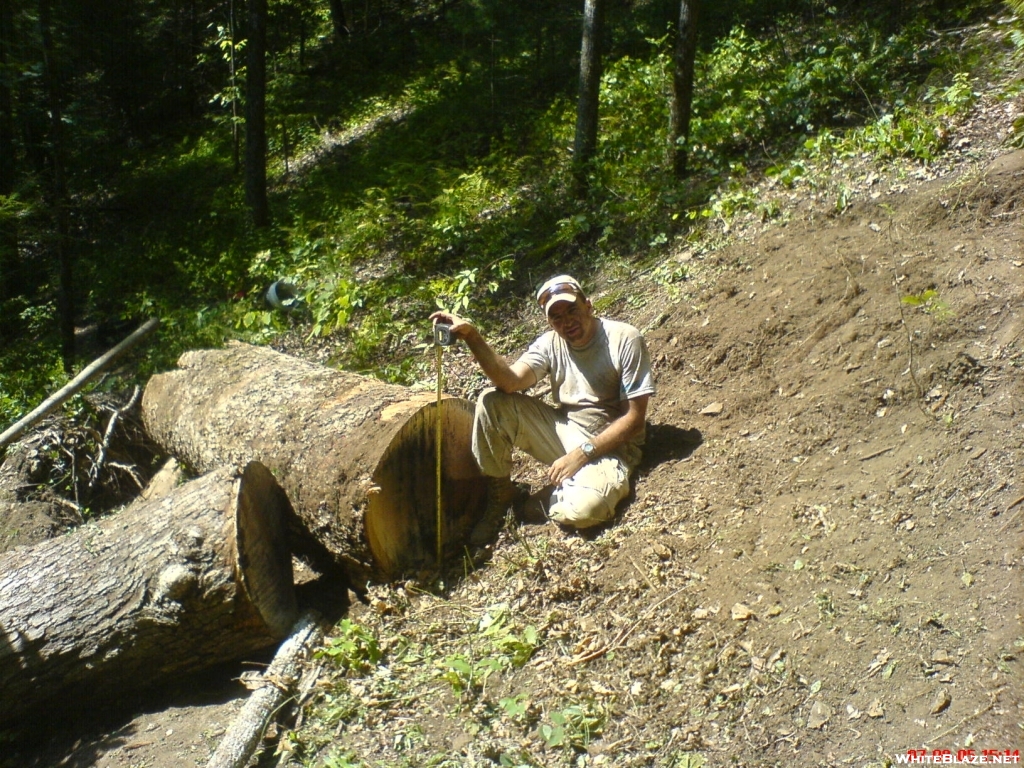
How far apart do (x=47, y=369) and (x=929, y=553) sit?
Result: 400 inches

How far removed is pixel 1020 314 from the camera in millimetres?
4809

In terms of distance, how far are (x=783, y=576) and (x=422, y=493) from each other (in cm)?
223

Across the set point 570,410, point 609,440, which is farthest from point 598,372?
point 609,440

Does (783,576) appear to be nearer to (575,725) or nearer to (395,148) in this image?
(575,725)

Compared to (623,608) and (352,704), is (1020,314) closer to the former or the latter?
(623,608)

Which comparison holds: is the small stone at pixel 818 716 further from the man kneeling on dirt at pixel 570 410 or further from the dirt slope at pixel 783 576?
the man kneeling on dirt at pixel 570 410

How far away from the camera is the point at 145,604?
4.89 m

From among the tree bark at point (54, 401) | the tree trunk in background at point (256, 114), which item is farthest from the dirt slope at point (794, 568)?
the tree trunk in background at point (256, 114)

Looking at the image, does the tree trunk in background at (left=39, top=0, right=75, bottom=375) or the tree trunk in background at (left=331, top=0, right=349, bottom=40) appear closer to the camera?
the tree trunk in background at (left=39, top=0, right=75, bottom=375)

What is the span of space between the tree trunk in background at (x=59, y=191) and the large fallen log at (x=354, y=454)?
199 inches

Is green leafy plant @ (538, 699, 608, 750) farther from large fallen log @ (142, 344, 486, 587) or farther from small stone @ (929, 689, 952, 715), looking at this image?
large fallen log @ (142, 344, 486, 587)

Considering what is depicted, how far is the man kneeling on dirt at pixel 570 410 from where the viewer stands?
5.06 m

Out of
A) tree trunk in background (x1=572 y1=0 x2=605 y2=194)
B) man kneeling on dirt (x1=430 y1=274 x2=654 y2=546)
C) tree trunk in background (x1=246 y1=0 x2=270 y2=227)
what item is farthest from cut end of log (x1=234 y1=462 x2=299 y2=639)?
tree trunk in background (x1=246 y1=0 x2=270 y2=227)

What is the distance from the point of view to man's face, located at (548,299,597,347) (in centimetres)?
509
